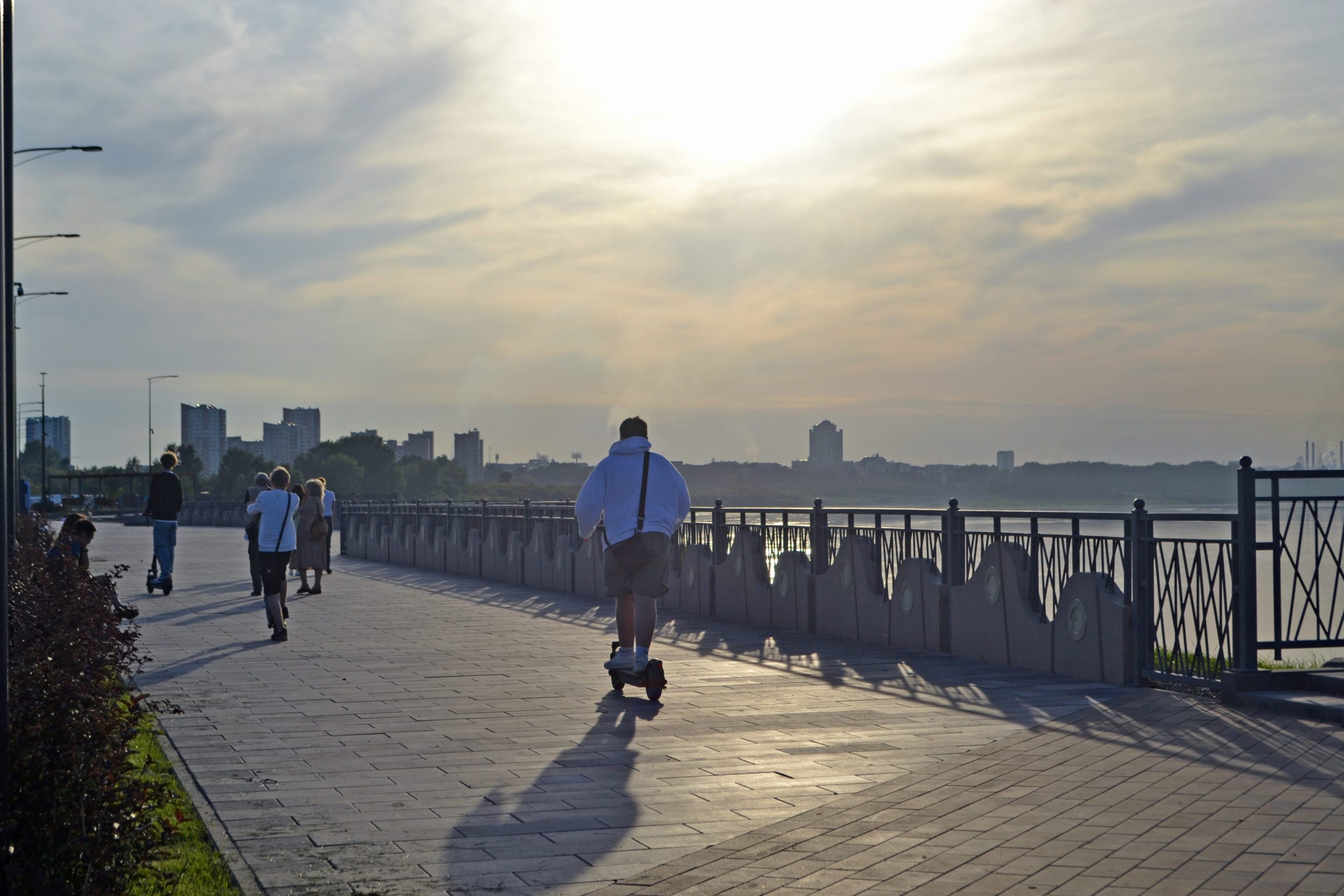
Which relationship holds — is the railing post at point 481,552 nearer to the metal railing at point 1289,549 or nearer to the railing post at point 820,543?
the railing post at point 820,543

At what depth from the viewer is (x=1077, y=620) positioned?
33.8ft

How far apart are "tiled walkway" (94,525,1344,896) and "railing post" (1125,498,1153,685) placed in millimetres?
287

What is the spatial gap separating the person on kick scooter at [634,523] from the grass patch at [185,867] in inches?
149

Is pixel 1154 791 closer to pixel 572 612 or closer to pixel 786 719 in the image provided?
pixel 786 719

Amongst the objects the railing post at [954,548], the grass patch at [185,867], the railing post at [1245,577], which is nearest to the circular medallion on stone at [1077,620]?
the railing post at [1245,577]

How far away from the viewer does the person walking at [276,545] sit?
45.0 ft

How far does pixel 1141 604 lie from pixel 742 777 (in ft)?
13.9

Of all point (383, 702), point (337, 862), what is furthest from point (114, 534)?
point (337, 862)

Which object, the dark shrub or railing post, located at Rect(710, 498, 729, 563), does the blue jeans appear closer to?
railing post, located at Rect(710, 498, 729, 563)

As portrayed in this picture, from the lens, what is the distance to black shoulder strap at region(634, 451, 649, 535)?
379 inches

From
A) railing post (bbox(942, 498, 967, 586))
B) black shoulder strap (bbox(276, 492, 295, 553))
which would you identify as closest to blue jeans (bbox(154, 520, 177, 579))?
black shoulder strap (bbox(276, 492, 295, 553))

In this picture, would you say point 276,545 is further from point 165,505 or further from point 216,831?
point 216,831

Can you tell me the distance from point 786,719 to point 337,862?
387cm

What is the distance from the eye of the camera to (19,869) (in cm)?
403
